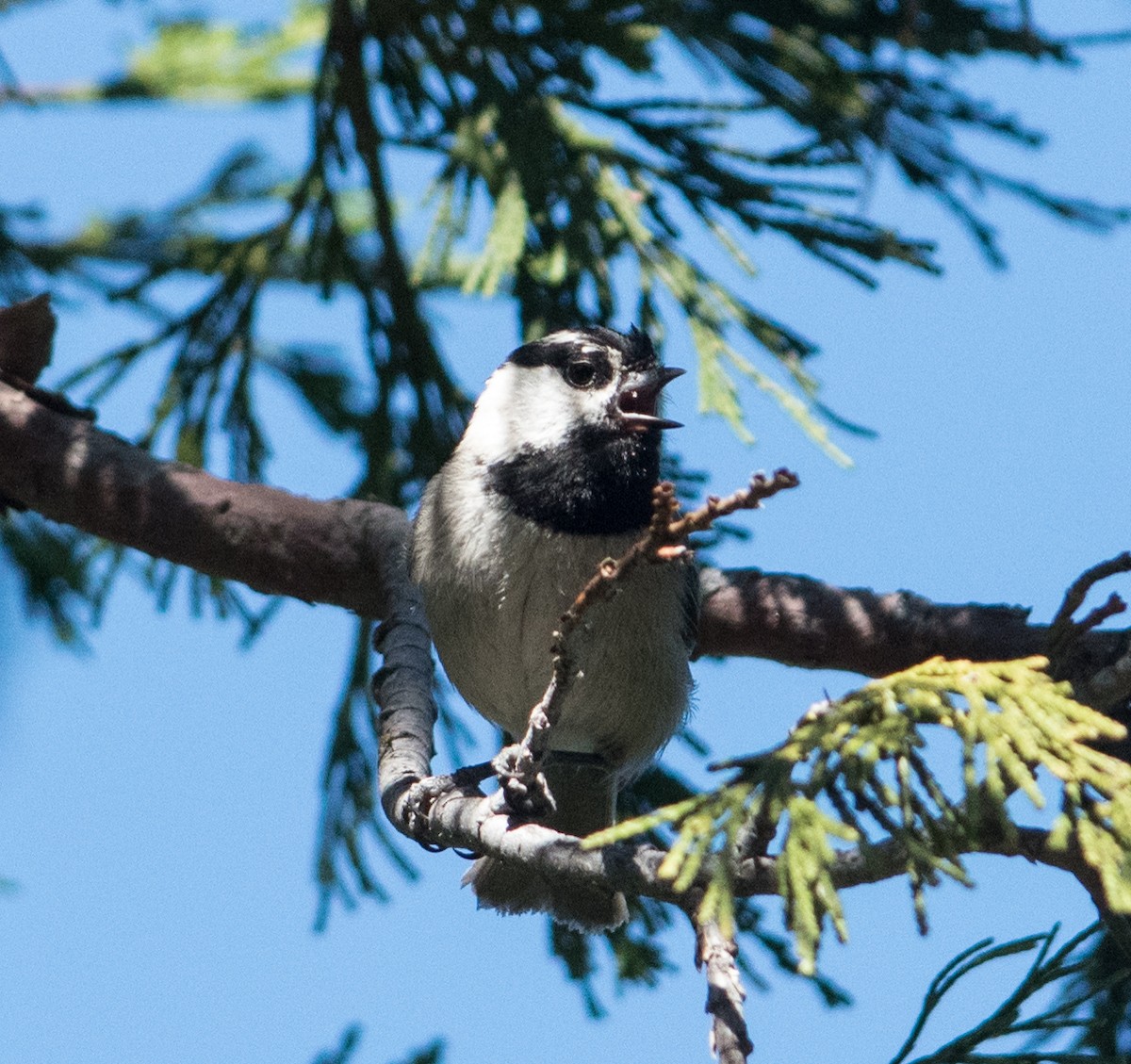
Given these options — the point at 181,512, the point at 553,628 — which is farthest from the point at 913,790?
the point at 181,512

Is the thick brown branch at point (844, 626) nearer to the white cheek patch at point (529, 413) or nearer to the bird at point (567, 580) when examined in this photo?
the bird at point (567, 580)

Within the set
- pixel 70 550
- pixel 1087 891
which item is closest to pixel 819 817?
pixel 1087 891

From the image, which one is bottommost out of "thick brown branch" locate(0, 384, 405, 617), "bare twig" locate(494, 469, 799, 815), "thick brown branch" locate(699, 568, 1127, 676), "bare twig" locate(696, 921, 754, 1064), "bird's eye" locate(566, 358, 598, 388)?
"bare twig" locate(696, 921, 754, 1064)

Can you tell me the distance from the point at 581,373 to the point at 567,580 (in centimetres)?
72

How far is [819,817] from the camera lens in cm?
173

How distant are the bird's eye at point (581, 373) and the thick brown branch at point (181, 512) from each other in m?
0.60

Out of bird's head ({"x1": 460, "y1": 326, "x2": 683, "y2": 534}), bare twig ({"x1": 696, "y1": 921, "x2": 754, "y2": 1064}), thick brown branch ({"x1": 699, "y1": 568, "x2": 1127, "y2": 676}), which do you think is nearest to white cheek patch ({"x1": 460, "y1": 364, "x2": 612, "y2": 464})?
bird's head ({"x1": 460, "y1": 326, "x2": 683, "y2": 534})

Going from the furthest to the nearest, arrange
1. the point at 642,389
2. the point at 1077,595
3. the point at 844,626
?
the point at 642,389 < the point at 844,626 < the point at 1077,595

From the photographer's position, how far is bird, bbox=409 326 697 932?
3240mm

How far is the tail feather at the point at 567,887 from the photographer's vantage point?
3.33 meters

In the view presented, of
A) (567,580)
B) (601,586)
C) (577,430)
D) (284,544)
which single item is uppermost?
(577,430)

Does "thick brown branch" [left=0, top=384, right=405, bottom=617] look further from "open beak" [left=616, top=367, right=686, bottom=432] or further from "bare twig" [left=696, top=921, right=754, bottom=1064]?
"bare twig" [left=696, top=921, right=754, bottom=1064]

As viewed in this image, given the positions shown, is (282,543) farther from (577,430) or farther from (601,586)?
(601,586)

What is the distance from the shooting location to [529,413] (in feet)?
12.1
